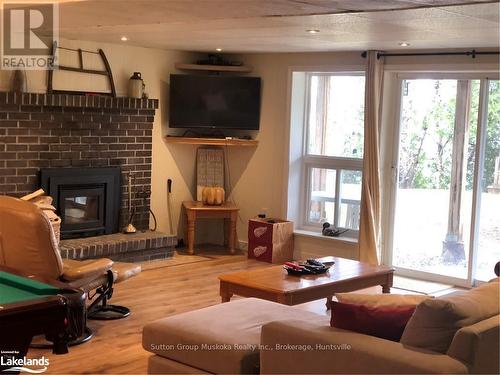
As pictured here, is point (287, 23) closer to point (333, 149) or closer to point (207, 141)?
point (333, 149)

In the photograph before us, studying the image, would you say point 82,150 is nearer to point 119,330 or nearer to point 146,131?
point 146,131

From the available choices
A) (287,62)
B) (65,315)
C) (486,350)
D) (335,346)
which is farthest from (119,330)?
(287,62)

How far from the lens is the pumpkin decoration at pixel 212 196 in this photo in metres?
8.06

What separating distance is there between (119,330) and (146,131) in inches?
125

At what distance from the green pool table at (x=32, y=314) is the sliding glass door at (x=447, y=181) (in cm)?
454

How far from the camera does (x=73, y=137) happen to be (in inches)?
280

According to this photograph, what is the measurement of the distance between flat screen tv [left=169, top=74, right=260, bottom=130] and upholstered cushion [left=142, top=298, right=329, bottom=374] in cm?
419

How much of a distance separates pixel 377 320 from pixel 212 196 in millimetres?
5019

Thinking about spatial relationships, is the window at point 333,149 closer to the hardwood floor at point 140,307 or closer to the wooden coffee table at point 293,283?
the hardwood floor at point 140,307

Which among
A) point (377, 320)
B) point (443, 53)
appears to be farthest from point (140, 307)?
point (443, 53)

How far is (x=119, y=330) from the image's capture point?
5.11 meters

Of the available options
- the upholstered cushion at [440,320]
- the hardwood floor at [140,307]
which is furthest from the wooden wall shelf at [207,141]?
the upholstered cushion at [440,320]

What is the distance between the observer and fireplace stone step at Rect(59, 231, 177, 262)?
673 centimetres

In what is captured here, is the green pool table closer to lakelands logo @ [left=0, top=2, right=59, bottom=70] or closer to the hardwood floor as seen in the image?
the hardwood floor
